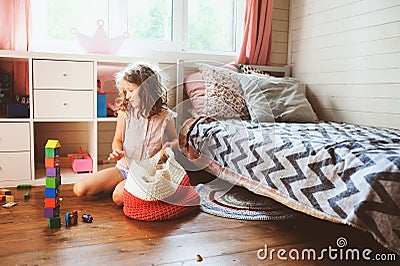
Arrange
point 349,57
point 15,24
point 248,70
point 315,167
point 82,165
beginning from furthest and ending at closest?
point 248,70 → point 349,57 → point 82,165 → point 15,24 → point 315,167

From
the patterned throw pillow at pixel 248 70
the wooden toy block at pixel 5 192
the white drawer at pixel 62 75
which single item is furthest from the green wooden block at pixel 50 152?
the patterned throw pillow at pixel 248 70

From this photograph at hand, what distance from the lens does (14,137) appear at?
2.15m

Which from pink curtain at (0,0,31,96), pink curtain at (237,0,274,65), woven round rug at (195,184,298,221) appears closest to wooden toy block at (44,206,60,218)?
woven round rug at (195,184,298,221)

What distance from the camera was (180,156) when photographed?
1995 mm

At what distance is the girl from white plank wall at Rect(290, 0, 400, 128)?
1.20m

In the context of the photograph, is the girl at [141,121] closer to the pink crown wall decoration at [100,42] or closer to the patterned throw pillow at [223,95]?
the patterned throw pillow at [223,95]

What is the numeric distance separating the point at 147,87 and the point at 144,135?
234mm

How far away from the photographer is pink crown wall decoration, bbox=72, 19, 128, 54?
2387mm

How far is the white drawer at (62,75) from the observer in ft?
7.11

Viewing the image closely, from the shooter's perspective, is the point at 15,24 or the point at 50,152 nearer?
the point at 50,152

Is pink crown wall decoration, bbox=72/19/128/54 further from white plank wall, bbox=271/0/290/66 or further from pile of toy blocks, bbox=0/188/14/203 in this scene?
white plank wall, bbox=271/0/290/66

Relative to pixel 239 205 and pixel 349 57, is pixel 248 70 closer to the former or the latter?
pixel 349 57

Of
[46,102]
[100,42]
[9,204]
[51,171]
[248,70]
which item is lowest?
[9,204]

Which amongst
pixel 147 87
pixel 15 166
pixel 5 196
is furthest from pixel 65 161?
pixel 147 87
